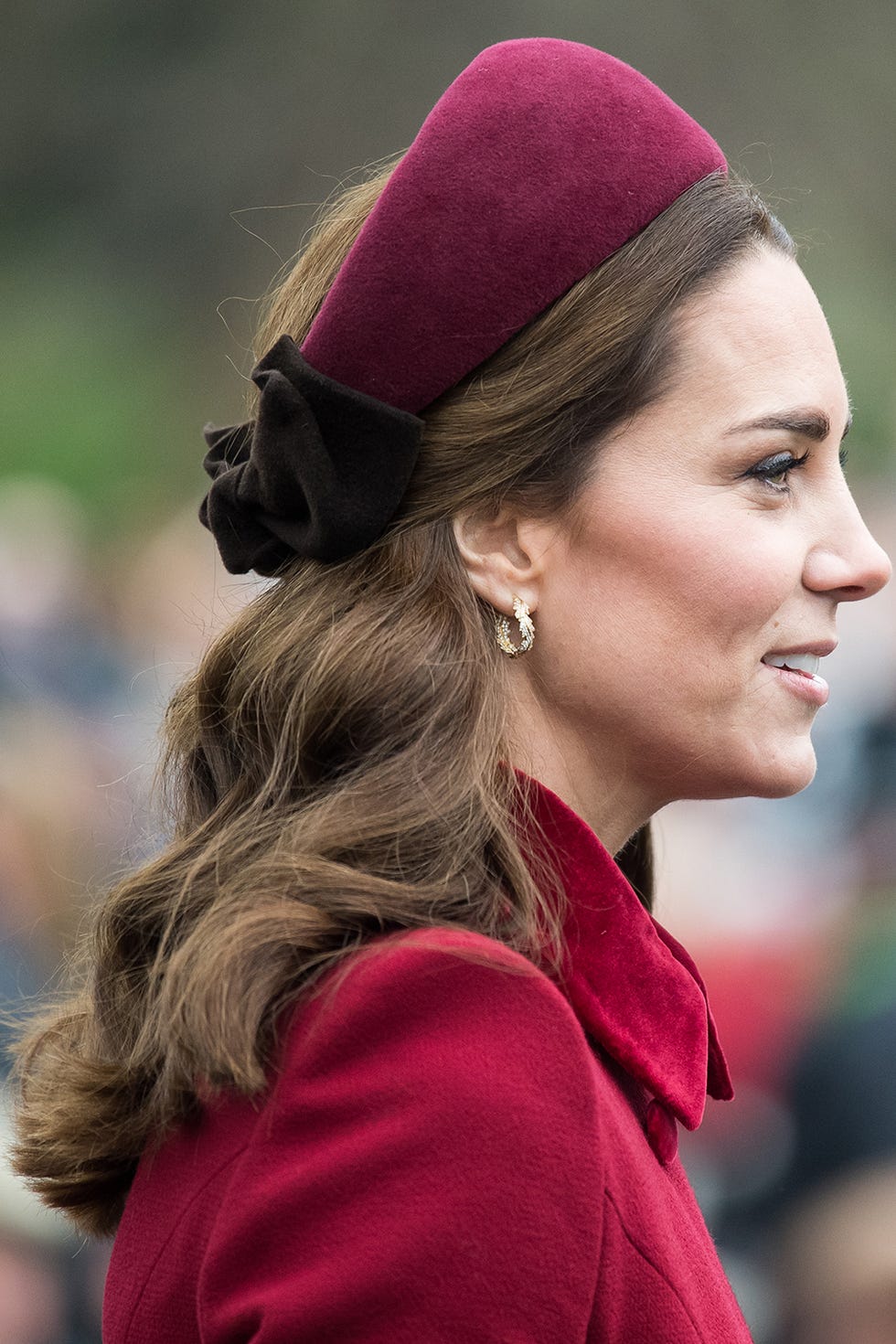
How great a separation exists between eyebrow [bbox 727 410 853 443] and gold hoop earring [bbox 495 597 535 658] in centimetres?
32

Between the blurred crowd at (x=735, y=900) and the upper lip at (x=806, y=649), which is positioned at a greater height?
the upper lip at (x=806, y=649)

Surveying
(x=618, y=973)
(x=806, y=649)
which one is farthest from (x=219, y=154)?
(x=618, y=973)

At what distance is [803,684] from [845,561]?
158 millimetres

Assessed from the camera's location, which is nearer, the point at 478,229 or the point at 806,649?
the point at 478,229

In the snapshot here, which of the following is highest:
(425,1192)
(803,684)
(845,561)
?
(845,561)

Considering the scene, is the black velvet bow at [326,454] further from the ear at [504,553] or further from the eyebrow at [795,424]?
the eyebrow at [795,424]

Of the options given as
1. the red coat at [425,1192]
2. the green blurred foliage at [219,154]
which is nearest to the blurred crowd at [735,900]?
the green blurred foliage at [219,154]

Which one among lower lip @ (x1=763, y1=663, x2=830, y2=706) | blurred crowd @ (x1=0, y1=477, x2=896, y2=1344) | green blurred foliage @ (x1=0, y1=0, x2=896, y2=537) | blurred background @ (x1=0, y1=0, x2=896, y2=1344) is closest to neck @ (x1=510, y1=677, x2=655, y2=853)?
lower lip @ (x1=763, y1=663, x2=830, y2=706)

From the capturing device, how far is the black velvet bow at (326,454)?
5.24 ft

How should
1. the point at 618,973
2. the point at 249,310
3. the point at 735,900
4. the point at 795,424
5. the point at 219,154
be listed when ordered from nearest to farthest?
1. the point at 618,973
2. the point at 795,424
3. the point at 735,900
4. the point at 219,154
5. the point at 249,310

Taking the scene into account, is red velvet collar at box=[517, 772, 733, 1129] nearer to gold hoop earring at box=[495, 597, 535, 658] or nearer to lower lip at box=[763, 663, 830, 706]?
gold hoop earring at box=[495, 597, 535, 658]

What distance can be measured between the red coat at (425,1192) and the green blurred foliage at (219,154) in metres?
3.30

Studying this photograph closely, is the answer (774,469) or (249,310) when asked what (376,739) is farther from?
(249,310)

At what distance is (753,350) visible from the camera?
1659mm
